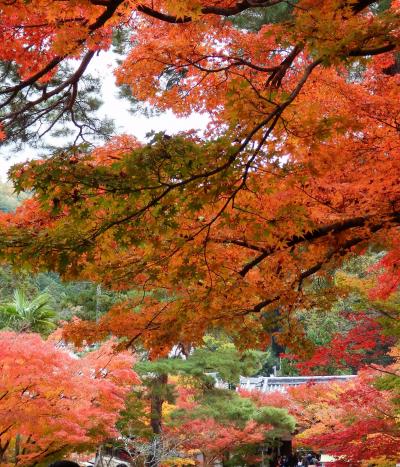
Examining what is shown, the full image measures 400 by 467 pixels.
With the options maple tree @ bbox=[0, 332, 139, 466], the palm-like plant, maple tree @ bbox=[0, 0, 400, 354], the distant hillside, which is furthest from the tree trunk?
the distant hillside

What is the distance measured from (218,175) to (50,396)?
24.3 feet

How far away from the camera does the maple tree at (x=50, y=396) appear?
8898mm

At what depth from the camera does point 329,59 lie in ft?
9.80

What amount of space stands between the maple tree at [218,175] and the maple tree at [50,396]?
3.66m

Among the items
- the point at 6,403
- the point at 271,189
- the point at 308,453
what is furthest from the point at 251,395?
the point at 271,189

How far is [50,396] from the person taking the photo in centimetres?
949

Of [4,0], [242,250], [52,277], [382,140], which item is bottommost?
[242,250]

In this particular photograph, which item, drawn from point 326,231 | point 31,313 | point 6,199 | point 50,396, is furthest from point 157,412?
point 6,199

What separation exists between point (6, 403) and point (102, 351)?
12.2ft

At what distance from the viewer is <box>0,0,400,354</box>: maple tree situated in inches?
123

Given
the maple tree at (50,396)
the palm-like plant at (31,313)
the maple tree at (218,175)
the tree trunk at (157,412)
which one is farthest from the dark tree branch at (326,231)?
the palm-like plant at (31,313)

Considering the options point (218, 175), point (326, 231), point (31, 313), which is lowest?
point (218, 175)

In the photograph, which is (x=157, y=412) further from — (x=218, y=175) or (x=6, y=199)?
(x=6, y=199)

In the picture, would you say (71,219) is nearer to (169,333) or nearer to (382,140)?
(169,333)
